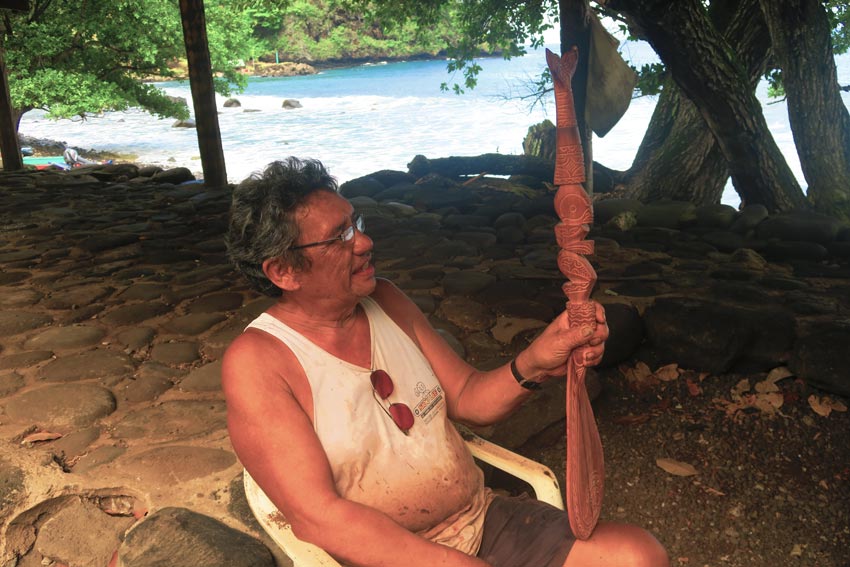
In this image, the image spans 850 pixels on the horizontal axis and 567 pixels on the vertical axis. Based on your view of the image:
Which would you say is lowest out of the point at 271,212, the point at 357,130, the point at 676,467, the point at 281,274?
the point at 357,130

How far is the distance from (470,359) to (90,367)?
1.76 meters

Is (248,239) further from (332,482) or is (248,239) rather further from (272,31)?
(272,31)

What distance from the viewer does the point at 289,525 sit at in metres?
1.65

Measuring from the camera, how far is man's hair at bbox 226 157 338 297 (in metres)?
1.70

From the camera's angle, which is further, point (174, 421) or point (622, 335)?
point (622, 335)

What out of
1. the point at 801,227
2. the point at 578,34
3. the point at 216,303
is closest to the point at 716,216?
the point at 801,227

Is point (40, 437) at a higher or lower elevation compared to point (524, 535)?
lower

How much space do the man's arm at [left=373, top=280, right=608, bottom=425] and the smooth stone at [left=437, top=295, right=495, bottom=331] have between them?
1896 millimetres

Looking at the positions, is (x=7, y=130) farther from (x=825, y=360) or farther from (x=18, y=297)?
(x=825, y=360)

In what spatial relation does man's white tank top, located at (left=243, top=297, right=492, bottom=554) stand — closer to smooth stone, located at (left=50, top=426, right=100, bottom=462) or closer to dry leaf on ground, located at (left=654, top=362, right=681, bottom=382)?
smooth stone, located at (left=50, top=426, right=100, bottom=462)

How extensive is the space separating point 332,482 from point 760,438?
229cm

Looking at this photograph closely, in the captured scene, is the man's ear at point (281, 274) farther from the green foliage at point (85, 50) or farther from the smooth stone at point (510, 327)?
the green foliage at point (85, 50)

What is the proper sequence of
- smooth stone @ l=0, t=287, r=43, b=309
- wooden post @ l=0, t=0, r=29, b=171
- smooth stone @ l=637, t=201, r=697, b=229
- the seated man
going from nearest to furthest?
the seated man < smooth stone @ l=0, t=287, r=43, b=309 < smooth stone @ l=637, t=201, r=697, b=229 < wooden post @ l=0, t=0, r=29, b=171

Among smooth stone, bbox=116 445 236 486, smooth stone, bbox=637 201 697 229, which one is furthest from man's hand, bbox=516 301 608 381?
Answer: smooth stone, bbox=637 201 697 229
